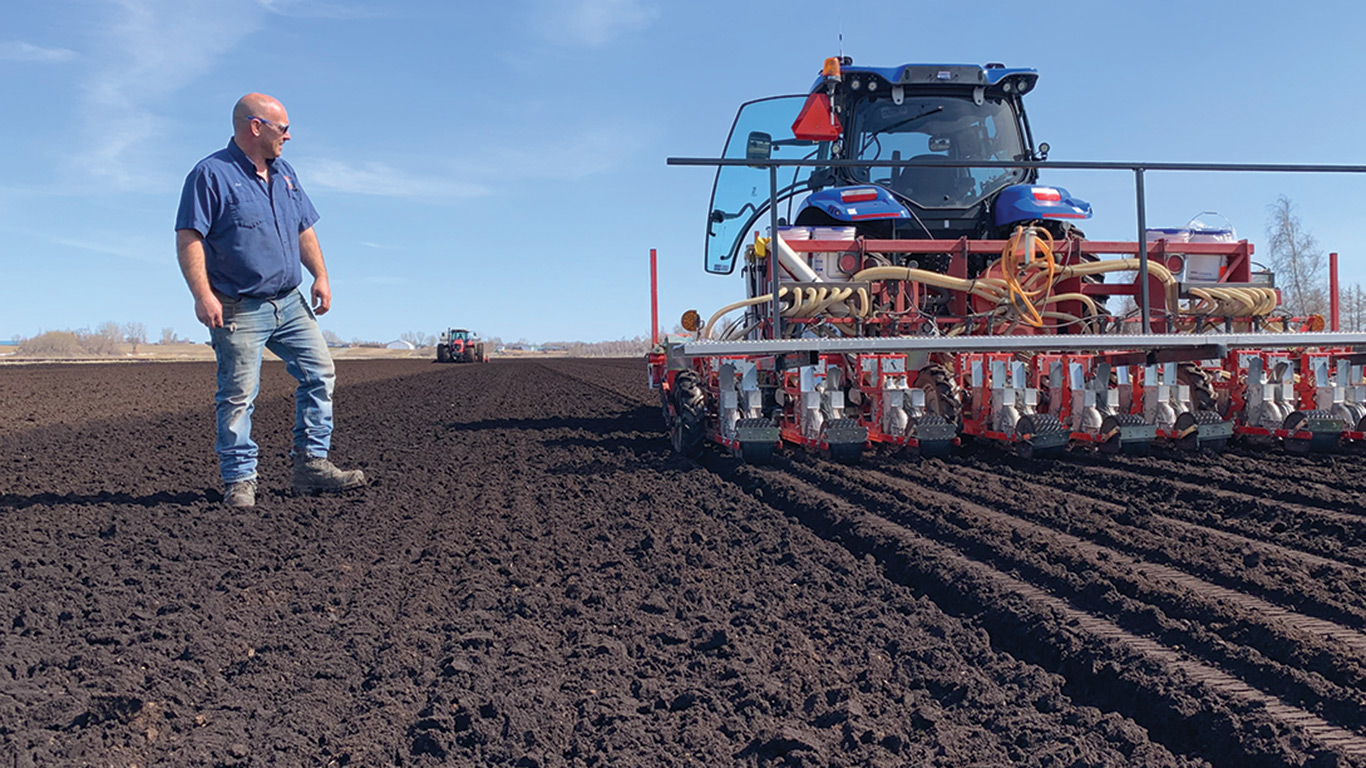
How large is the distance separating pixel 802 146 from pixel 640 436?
9.95 feet

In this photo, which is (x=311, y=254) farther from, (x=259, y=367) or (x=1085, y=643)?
(x=1085, y=643)

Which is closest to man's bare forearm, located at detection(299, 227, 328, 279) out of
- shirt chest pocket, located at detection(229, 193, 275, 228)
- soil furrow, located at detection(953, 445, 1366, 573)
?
shirt chest pocket, located at detection(229, 193, 275, 228)

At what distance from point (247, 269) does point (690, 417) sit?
2958 millimetres

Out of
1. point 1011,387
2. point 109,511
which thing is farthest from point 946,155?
point 109,511

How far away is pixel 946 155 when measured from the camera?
7473mm

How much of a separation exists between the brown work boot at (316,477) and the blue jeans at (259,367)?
0.17ft

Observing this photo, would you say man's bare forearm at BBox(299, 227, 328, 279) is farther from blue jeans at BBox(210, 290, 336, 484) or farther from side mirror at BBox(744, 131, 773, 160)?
side mirror at BBox(744, 131, 773, 160)

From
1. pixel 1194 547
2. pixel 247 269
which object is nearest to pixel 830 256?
pixel 1194 547

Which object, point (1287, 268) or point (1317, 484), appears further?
point (1287, 268)

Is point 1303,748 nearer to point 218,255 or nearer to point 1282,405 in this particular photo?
point 218,255

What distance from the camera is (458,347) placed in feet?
162

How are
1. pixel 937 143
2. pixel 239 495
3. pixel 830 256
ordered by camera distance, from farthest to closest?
1. pixel 937 143
2. pixel 830 256
3. pixel 239 495

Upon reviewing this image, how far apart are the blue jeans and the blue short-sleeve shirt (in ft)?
0.35

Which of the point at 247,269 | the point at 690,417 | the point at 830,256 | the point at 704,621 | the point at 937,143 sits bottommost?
the point at 704,621
